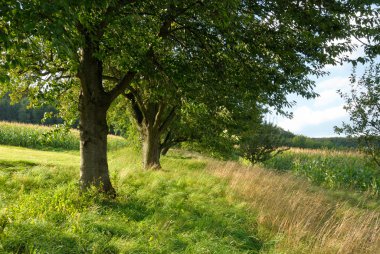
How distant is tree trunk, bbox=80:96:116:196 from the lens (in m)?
9.94

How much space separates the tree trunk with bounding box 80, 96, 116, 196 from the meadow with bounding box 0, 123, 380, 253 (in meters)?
0.50

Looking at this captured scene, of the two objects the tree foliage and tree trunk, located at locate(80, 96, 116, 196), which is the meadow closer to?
tree trunk, located at locate(80, 96, 116, 196)

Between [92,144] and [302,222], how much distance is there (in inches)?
235

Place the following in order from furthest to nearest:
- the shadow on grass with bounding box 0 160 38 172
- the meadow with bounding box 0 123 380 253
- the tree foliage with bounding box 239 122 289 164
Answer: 1. the tree foliage with bounding box 239 122 289 164
2. the shadow on grass with bounding box 0 160 38 172
3. the meadow with bounding box 0 123 380 253

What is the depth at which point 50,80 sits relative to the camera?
10.9m

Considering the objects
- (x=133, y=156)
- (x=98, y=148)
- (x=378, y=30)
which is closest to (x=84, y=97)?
(x=98, y=148)

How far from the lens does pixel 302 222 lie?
8.75 metres

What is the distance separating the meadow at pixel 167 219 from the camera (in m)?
6.51

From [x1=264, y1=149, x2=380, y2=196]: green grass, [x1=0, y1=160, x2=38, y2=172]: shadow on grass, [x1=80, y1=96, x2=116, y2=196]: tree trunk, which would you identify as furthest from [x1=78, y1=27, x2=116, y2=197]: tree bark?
[x1=264, y1=149, x2=380, y2=196]: green grass

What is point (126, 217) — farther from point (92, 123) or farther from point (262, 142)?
point (262, 142)

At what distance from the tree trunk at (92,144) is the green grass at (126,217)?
1.64 ft

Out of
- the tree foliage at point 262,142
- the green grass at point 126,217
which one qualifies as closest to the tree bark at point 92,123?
the green grass at point 126,217

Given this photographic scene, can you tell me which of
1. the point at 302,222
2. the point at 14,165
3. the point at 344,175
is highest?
the point at 14,165

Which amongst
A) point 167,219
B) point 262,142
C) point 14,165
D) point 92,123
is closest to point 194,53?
point 92,123
